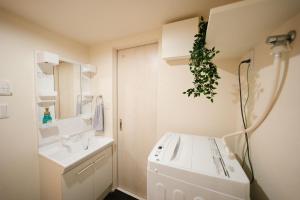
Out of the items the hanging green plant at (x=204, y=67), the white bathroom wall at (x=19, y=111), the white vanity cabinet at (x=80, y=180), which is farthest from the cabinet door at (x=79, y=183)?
the hanging green plant at (x=204, y=67)

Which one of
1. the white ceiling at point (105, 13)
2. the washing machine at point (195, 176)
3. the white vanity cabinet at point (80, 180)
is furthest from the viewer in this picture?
Answer: the white vanity cabinet at point (80, 180)

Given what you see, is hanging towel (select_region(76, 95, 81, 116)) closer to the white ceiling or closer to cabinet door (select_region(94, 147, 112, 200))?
cabinet door (select_region(94, 147, 112, 200))

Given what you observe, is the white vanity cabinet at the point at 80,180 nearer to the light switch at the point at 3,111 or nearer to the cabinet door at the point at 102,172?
the cabinet door at the point at 102,172

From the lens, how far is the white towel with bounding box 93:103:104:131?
1863 millimetres

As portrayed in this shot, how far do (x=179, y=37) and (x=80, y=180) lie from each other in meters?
1.88

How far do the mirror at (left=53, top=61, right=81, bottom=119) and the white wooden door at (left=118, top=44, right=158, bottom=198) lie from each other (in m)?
0.62

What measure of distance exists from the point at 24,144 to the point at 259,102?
85.4 inches

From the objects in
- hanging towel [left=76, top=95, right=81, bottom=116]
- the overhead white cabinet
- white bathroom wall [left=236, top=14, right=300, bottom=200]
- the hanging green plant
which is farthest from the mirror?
white bathroom wall [left=236, top=14, right=300, bottom=200]

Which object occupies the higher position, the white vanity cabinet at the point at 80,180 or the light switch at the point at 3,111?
the light switch at the point at 3,111

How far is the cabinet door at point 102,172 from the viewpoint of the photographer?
1552 mm

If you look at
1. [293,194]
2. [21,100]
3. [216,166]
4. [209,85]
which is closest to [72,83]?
[21,100]

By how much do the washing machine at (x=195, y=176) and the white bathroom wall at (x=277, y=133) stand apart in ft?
0.52

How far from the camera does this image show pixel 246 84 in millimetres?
1059

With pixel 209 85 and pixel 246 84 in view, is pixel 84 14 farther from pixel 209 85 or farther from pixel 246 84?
pixel 246 84
